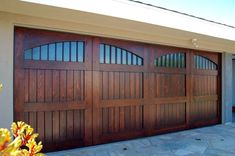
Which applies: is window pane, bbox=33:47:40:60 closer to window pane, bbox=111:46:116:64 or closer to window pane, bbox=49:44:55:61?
window pane, bbox=49:44:55:61

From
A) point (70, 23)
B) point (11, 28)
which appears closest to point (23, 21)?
point (11, 28)

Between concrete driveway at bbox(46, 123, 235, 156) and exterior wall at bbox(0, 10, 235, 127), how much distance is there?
1434 millimetres

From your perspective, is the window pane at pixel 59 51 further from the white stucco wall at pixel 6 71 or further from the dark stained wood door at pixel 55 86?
the white stucco wall at pixel 6 71

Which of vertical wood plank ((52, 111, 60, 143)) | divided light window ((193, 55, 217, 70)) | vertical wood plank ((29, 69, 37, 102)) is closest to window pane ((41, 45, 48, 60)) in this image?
vertical wood plank ((29, 69, 37, 102))

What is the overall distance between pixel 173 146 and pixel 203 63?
3145mm

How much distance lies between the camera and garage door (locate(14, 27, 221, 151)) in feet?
13.2

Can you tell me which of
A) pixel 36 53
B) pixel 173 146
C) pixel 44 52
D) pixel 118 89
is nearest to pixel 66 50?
pixel 44 52

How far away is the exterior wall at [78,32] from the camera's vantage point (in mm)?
3664

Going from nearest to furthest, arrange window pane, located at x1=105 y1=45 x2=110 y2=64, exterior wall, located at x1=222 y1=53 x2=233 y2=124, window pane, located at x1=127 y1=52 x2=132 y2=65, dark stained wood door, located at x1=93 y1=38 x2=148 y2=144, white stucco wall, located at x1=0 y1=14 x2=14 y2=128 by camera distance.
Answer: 1. white stucco wall, located at x1=0 y1=14 x2=14 y2=128
2. dark stained wood door, located at x1=93 y1=38 x2=148 y2=144
3. window pane, located at x1=105 y1=45 x2=110 y2=64
4. window pane, located at x1=127 y1=52 x2=132 y2=65
5. exterior wall, located at x1=222 y1=53 x2=233 y2=124

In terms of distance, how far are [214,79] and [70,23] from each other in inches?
201

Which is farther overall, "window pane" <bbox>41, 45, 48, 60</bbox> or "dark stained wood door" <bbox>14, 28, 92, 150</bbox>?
"window pane" <bbox>41, 45, 48, 60</bbox>

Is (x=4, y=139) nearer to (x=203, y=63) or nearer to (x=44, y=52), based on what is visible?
(x=44, y=52)

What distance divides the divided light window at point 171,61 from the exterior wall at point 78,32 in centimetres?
36

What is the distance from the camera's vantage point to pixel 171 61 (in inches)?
232
